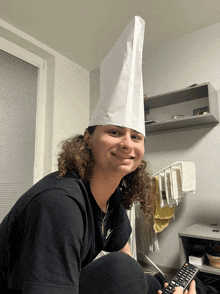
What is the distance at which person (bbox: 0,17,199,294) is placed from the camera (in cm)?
55

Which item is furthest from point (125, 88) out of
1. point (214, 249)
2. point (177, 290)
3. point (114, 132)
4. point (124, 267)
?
point (214, 249)

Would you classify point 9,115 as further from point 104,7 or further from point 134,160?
point 134,160

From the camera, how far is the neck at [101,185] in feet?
2.66

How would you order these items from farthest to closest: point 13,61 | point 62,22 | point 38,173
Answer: point 38,173, point 13,61, point 62,22

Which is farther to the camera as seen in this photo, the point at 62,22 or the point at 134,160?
the point at 62,22

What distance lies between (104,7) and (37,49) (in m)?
0.84

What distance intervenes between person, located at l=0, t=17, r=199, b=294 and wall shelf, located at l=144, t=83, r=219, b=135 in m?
0.96

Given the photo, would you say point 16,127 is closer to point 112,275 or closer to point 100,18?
point 100,18

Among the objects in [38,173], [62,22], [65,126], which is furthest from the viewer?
[65,126]

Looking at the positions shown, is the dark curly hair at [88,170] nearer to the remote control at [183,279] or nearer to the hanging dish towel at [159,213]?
the remote control at [183,279]

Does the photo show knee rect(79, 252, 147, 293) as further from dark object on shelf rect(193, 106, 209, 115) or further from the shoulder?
dark object on shelf rect(193, 106, 209, 115)

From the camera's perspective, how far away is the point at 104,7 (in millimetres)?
1815

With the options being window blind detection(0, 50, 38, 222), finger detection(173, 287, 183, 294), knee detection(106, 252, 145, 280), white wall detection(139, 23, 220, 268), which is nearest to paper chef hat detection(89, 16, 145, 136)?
knee detection(106, 252, 145, 280)

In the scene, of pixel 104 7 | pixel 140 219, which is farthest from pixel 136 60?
pixel 140 219
